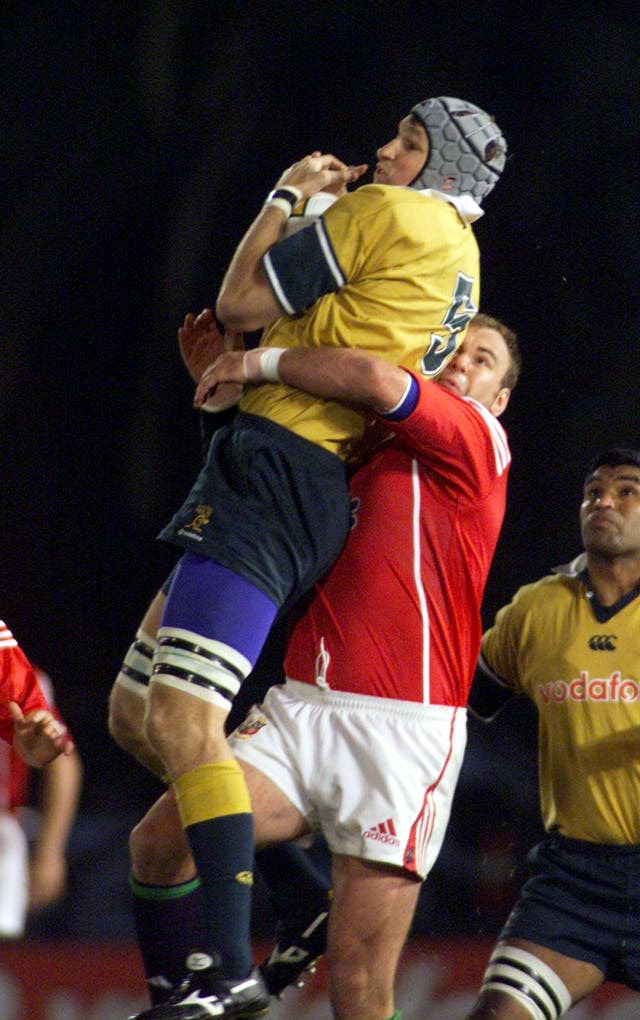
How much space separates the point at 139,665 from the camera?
109 inches

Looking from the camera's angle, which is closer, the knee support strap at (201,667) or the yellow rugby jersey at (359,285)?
the knee support strap at (201,667)

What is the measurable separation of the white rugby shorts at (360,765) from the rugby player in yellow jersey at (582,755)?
68cm

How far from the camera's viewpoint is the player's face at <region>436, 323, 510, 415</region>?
2934 mm

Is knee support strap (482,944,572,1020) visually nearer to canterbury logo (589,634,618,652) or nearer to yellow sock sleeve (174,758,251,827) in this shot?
canterbury logo (589,634,618,652)

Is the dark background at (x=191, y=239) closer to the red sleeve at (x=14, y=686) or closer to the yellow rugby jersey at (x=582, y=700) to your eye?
the yellow rugby jersey at (x=582, y=700)

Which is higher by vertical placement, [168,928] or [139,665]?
[139,665]

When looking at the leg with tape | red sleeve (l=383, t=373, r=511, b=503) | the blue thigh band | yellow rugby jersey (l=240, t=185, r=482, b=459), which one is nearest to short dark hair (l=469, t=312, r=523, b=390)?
red sleeve (l=383, t=373, r=511, b=503)

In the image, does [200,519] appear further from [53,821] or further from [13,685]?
[53,821]

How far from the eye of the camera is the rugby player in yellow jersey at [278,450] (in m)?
2.31

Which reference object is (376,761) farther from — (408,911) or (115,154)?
(115,154)

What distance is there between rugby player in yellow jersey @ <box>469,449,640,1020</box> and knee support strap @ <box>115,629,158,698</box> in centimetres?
100

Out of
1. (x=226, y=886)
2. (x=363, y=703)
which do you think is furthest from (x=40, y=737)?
(x=363, y=703)

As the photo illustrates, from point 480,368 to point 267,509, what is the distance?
26.8 inches

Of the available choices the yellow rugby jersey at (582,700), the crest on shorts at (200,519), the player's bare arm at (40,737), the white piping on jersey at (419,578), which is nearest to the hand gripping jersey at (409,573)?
the white piping on jersey at (419,578)
